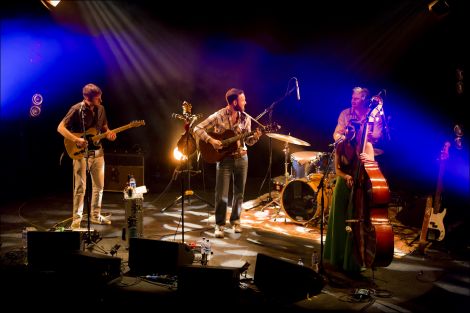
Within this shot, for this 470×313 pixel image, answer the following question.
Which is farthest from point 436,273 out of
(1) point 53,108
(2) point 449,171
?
(1) point 53,108

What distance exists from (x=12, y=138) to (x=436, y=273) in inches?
382

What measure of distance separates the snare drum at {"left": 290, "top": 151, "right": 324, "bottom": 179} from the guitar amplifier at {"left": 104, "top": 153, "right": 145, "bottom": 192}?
3.65 meters

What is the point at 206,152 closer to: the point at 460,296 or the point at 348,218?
the point at 348,218

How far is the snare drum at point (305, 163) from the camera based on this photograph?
784 centimetres

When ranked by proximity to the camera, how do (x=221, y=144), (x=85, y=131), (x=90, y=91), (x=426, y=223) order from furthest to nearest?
(x=90, y=91), (x=85, y=131), (x=221, y=144), (x=426, y=223)

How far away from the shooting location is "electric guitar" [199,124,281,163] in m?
6.60

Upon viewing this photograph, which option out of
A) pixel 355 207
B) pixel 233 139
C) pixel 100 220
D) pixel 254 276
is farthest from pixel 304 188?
pixel 100 220

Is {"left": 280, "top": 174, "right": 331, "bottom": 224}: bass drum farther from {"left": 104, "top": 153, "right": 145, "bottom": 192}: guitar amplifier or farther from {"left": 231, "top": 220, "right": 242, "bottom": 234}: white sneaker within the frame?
{"left": 104, "top": 153, "right": 145, "bottom": 192}: guitar amplifier

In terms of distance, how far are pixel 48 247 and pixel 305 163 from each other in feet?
14.1

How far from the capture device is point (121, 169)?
33.5ft

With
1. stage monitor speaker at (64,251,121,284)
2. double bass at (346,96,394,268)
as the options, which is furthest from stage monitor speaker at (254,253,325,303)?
stage monitor speaker at (64,251,121,284)

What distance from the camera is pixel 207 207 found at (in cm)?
912

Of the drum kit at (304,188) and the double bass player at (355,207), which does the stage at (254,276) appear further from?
the drum kit at (304,188)

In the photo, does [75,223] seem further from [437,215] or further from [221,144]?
[437,215]
